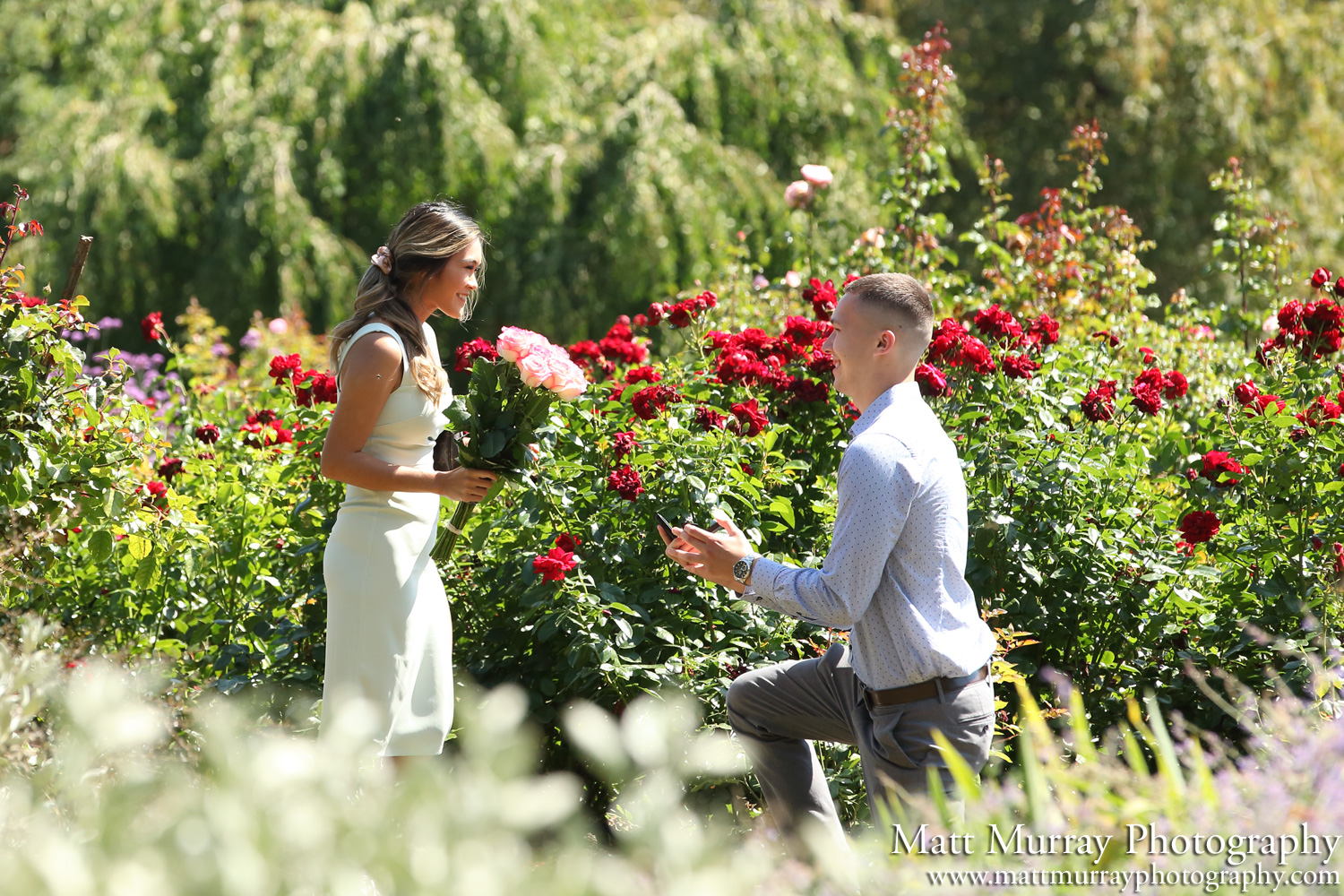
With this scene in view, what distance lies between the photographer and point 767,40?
8.84m

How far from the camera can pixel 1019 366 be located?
2992 millimetres

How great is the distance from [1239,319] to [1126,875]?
3849 mm

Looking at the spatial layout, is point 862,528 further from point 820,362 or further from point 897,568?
point 820,362

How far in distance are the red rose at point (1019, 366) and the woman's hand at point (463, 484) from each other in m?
1.43

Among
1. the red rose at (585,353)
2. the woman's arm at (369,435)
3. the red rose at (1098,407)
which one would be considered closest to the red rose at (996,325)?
the red rose at (1098,407)

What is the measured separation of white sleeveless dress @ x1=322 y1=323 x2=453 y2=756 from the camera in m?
2.42

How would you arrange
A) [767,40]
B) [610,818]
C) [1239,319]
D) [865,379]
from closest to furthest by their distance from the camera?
[865,379], [610,818], [1239,319], [767,40]

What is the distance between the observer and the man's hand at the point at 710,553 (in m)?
2.20

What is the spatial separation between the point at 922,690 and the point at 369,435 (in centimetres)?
125

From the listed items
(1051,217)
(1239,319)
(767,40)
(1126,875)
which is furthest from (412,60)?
(1126,875)

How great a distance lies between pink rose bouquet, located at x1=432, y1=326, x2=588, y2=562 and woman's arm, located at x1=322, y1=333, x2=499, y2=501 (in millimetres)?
77

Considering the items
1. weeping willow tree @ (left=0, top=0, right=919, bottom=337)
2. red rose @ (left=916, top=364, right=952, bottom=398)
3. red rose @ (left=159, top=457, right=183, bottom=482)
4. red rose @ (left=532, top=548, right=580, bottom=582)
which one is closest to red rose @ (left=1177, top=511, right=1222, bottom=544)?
red rose @ (left=916, top=364, right=952, bottom=398)

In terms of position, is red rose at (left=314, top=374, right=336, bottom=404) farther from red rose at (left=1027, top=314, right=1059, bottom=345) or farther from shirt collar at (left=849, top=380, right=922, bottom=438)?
red rose at (left=1027, top=314, right=1059, bottom=345)

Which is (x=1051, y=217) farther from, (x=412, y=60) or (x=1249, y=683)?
(x=412, y=60)
